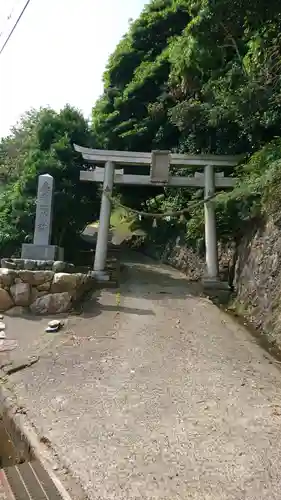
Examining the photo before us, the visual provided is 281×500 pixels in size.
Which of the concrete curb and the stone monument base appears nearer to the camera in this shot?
the concrete curb

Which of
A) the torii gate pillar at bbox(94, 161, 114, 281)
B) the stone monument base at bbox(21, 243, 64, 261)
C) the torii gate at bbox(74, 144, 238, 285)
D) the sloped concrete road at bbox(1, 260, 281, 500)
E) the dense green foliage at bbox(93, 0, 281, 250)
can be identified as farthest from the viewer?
the torii gate pillar at bbox(94, 161, 114, 281)

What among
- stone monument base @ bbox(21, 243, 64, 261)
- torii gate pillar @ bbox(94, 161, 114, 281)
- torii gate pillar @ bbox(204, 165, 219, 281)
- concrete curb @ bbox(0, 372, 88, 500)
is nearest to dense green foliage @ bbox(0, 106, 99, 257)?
torii gate pillar @ bbox(94, 161, 114, 281)

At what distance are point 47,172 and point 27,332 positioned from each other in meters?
6.92

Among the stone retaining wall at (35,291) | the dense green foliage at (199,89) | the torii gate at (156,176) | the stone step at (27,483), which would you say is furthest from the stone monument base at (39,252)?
the stone step at (27,483)

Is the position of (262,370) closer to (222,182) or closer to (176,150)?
(222,182)

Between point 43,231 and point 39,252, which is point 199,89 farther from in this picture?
point 39,252

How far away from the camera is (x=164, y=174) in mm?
11812

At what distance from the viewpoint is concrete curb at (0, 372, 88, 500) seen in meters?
2.93

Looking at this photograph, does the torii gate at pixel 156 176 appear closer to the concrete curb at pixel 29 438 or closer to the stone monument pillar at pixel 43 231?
the stone monument pillar at pixel 43 231

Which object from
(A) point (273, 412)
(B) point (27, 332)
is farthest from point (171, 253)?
(A) point (273, 412)

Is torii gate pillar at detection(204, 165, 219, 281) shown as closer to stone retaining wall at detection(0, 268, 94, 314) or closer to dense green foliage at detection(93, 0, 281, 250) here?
dense green foliage at detection(93, 0, 281, 250)

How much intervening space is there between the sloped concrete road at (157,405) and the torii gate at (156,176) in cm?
396

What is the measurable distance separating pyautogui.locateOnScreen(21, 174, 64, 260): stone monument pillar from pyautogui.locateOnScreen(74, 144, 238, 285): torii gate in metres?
1.43

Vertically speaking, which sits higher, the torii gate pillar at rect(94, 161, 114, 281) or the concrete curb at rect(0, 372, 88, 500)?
the torii gate pillar at rect(94, 161, 114, 281)
